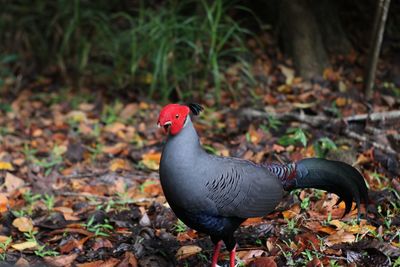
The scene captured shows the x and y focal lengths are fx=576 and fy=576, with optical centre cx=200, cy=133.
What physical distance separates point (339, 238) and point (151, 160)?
197 centimetres

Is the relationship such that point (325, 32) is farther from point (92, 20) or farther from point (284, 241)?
point (284, 241)

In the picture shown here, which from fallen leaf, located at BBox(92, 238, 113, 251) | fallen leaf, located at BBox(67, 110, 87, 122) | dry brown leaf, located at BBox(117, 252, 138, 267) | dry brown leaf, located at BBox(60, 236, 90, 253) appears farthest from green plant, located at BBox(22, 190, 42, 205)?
fallen leaf, located at BBox(67, 110, 87, 122)

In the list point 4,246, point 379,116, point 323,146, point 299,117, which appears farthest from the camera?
point 299,117

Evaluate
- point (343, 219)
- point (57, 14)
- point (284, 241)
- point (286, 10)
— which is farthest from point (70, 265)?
point (57, 14)

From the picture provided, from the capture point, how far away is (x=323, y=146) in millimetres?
4352

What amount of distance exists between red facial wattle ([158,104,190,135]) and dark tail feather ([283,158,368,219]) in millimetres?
727

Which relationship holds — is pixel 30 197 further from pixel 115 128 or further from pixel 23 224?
pixel 115 128

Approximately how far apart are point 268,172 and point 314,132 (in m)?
1.75

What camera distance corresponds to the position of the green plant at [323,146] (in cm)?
433

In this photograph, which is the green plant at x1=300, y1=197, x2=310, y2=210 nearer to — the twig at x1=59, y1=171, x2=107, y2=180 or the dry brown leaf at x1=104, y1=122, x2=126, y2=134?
the twig at x1=59, y1=171, x2=107, y2=180

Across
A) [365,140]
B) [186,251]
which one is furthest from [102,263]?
[365,140]

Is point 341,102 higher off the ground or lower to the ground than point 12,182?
higher

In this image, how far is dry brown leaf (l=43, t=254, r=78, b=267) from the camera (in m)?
3.31

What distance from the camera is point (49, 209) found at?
160 inches
